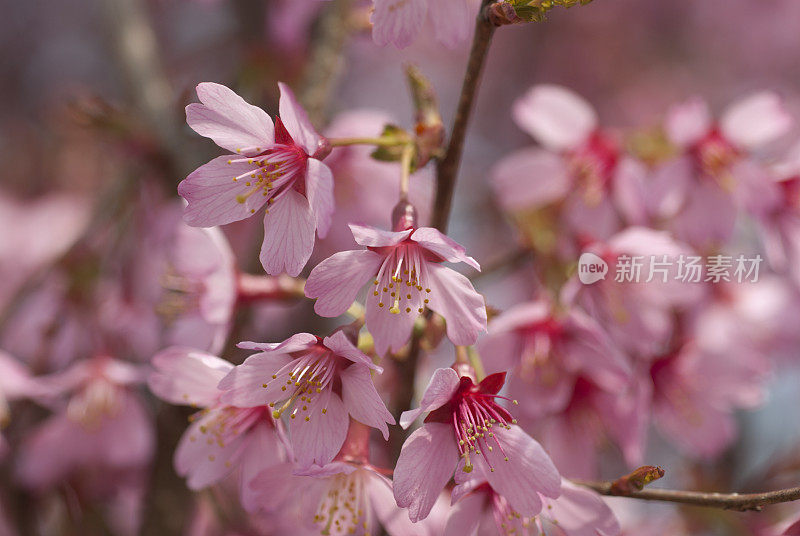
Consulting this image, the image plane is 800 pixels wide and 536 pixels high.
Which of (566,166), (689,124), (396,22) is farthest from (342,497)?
(689,124)

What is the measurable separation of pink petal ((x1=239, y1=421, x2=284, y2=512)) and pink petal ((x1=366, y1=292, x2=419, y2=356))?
220 millimetres

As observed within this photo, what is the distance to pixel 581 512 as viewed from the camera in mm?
905

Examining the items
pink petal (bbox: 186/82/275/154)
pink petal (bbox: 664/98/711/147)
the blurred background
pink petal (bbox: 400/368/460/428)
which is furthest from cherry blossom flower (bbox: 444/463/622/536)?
pink petal (bbox: 664/98/711/147)

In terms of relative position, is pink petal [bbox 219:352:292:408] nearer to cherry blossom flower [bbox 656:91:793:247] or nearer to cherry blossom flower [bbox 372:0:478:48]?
cherry blossom flower [bbox 372:0:478:48]

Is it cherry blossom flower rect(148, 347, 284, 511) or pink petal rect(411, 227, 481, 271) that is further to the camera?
cherry blossom flower rect(148, 347, 284, 511)

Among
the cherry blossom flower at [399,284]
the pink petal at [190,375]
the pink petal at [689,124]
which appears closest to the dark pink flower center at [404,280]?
the cherry blossom flower at [399,284]

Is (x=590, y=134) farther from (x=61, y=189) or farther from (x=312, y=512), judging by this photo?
(x=61, y=189)

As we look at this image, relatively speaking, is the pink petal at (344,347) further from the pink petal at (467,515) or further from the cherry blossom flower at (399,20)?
the cherry blossom flower at (399,20)

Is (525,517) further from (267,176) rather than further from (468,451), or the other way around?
(267,176)

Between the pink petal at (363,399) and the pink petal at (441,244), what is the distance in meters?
0.16

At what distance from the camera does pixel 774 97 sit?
4.60 ft

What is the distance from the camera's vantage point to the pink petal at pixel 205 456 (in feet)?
3.30

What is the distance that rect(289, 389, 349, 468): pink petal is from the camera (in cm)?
84

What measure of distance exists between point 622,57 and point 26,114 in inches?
126
